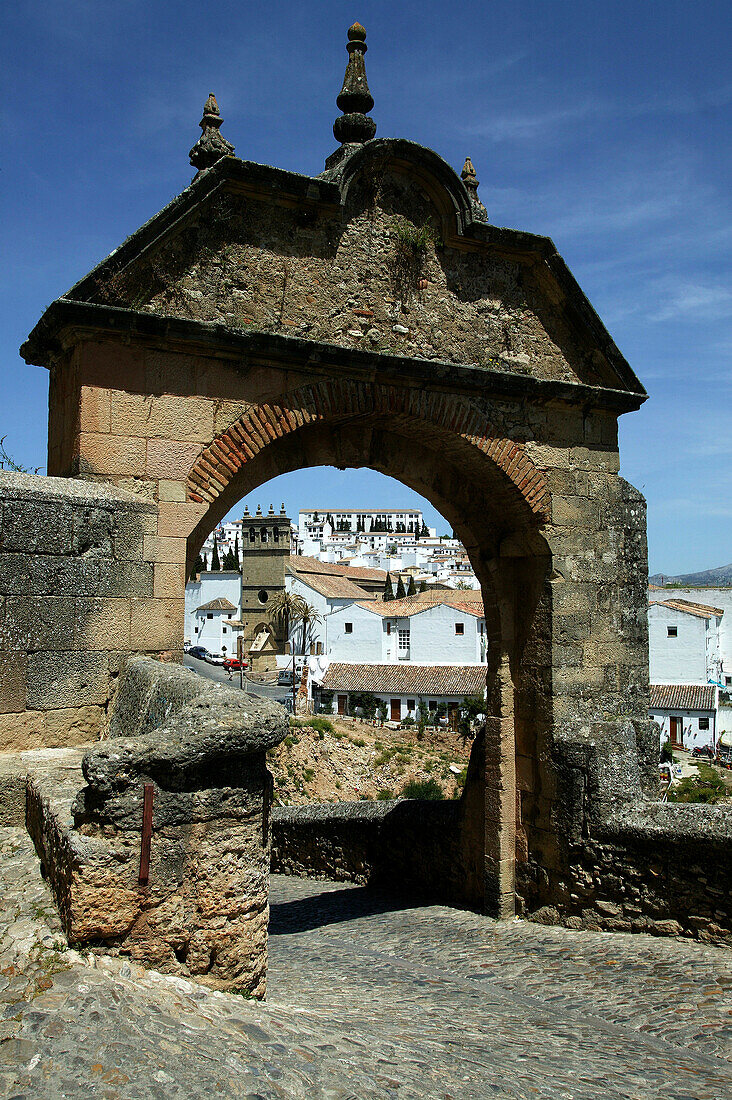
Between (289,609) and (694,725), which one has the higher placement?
(289,609)

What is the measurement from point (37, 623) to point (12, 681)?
0.34 metres

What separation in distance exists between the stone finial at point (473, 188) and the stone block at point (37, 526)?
159 inches

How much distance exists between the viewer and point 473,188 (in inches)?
286

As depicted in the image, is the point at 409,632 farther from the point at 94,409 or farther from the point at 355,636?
the point at 94,409

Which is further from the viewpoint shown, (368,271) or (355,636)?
(355,636)

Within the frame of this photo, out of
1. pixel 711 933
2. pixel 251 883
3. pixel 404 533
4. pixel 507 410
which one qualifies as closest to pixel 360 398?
pixel 507 410

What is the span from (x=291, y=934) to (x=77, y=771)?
3872 mm

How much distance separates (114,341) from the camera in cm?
550

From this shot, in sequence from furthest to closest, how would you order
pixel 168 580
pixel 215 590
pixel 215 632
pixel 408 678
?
pixel 215 590
pixel 215 632
pixel 408 678
pixel 168 580

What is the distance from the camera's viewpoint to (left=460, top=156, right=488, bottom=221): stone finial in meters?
6.82

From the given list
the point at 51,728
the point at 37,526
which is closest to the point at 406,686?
the point at 51,728

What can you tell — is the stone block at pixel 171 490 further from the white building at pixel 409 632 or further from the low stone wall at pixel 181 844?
the white building at pixel 409 632

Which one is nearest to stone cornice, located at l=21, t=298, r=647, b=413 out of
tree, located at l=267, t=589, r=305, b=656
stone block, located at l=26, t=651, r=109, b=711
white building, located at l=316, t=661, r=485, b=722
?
stone block, located at l=26, t=651, r=109, b=711

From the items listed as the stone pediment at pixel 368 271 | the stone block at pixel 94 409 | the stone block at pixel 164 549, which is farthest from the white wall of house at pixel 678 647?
the stone block at pixel 94 409
